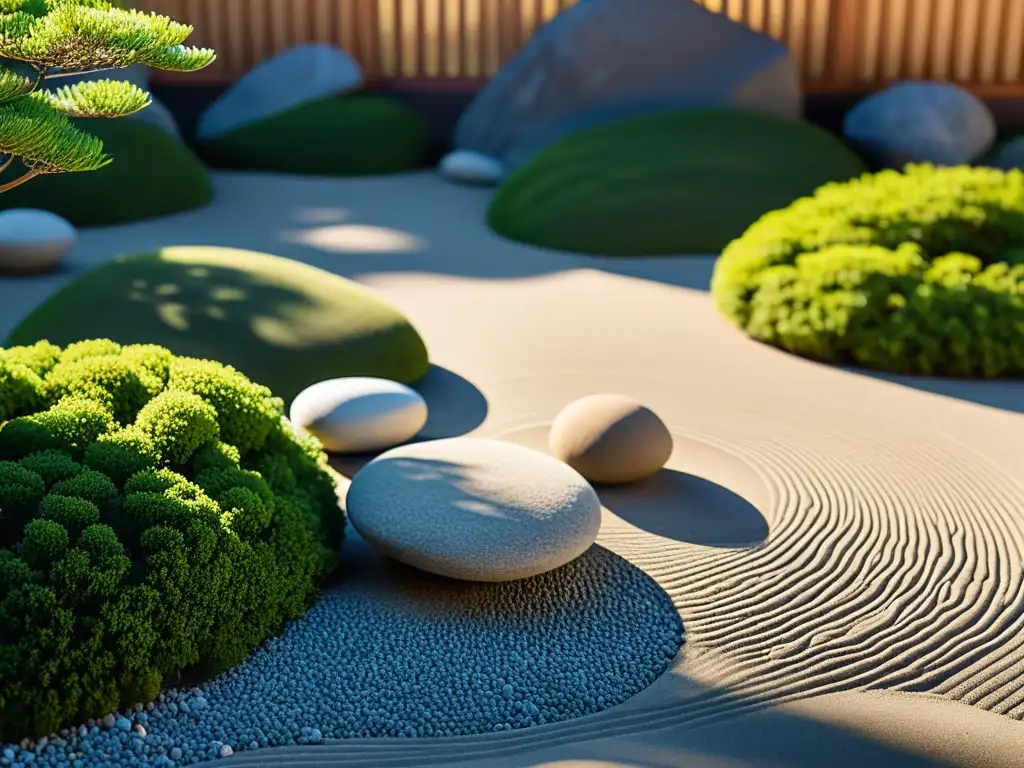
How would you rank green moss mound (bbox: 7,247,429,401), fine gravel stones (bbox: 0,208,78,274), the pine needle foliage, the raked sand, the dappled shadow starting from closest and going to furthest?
the pine needle foliage
the raked sand
green moss mound (bbox: 7,247,429,401)
fine gravel stones (bbox: 0,208,78,274)
the dappled shadow

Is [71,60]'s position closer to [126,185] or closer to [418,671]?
[418,671]

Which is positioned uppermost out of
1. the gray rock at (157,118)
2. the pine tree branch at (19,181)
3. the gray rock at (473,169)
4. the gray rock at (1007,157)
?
the pine tree branch at (19,181)

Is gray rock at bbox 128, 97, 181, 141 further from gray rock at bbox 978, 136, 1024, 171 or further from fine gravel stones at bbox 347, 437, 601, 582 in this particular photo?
fine gravel stones at bbox 347, 437, 601, 582

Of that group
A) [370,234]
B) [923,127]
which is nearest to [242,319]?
[370,234]

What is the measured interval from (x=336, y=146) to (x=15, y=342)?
646 centimetres

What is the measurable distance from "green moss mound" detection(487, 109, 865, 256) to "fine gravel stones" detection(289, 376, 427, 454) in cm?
368

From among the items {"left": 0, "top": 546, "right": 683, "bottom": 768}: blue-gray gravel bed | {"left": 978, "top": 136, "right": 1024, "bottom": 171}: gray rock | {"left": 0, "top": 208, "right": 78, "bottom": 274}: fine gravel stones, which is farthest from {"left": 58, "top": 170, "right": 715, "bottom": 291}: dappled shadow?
{"left": 0, "top": 546, "right": 683, "bottom": 768}: blue-gray gravel bed

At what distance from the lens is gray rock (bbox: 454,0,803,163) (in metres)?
10.5

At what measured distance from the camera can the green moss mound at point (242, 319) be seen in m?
5.14

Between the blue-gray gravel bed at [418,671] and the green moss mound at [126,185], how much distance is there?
6.15m

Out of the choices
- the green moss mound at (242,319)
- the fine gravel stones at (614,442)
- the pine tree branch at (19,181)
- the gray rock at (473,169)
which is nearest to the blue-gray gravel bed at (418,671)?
the fine gravel stones at (614,442)

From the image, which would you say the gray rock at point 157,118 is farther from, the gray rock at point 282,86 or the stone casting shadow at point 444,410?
the stone casting shadow at point 444,410

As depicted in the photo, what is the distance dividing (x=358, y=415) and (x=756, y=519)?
1.48 m

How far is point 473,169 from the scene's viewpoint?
1087cm
